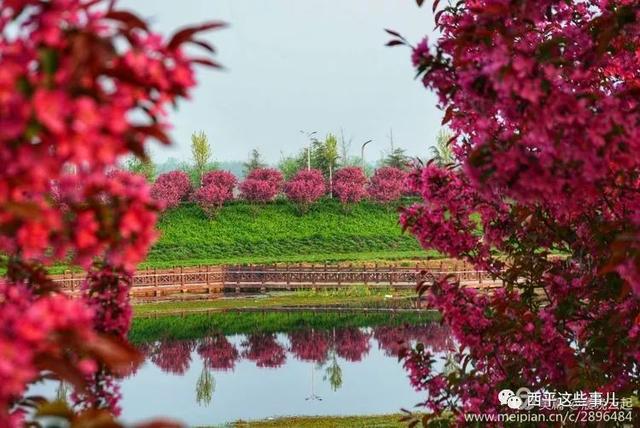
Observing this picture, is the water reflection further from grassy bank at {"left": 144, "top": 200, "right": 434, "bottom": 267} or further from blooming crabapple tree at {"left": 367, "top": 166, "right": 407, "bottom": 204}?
blooming crabapple tree at {"left": 367, "top": 166, "right": 407, "bottom": 204}

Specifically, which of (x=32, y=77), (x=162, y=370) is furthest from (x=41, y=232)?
(x=162, y=370)

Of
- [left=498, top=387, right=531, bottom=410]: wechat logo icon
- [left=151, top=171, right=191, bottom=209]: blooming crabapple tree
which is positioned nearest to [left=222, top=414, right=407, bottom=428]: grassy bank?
[left=498, top=387, right=531, bottom=410]: wechat logo icon

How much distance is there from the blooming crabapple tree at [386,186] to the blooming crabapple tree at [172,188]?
39.8 feet

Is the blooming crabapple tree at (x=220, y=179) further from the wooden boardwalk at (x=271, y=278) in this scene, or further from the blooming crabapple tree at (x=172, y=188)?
the wooden boardwalk at (x=271, y=278)

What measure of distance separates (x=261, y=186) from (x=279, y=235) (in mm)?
4686

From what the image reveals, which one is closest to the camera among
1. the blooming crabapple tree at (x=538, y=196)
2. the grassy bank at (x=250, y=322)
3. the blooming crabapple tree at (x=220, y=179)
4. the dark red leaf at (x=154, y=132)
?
the dark red leaf at (x=154, y=132)

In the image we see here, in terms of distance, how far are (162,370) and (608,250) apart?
17937 mm

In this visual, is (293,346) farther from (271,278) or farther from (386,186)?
(386,186)

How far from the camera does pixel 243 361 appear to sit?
2223cm

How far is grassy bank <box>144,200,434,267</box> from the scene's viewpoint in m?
46.5

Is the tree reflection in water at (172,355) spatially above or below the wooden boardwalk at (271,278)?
below

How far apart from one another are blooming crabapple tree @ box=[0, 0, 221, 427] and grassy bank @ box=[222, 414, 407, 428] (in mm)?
12706

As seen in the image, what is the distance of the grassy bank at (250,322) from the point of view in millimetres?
26156

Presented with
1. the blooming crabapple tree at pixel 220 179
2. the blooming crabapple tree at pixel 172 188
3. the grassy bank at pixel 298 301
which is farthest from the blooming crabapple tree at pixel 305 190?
the grassy bank at pixel 298 301
